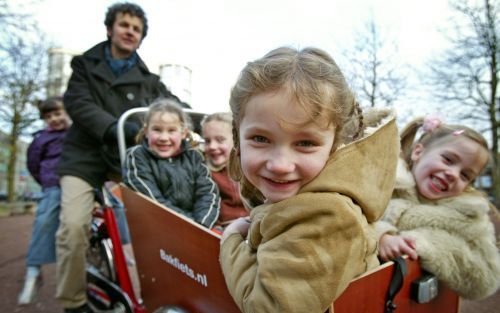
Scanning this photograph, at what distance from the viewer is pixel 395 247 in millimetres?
1454

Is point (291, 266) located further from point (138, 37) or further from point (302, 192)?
point (138, 37)

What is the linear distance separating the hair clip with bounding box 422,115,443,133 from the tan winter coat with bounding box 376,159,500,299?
41 cm

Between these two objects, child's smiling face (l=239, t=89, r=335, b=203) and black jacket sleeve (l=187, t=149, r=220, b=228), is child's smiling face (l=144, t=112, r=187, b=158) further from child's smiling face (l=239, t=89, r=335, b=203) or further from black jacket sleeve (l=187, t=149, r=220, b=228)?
child's smiling face (l=239, t=89, r=335, b=203)

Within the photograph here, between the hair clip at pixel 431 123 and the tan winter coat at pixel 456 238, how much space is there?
0.41m

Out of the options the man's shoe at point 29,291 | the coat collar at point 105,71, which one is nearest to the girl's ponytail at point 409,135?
the coat collar at point 105,71

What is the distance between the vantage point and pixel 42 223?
276 centimetres

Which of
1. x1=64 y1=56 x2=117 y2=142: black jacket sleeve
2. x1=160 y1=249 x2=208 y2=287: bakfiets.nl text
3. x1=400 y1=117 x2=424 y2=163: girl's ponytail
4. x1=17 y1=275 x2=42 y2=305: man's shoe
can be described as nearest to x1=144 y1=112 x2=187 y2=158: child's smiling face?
x1=64 y1=56 x2=117 y2=142: black jacket sleeve

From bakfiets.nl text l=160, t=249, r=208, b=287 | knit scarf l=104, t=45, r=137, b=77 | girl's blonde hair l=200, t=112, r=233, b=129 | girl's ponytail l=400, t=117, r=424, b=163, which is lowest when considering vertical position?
bakfiets.nl text l=160, t=249, r=208, b=287

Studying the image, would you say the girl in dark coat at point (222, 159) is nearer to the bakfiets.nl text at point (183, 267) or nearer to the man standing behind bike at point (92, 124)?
the man standing behind bike at point (92, 124)

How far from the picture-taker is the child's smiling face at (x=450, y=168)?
5.69 feet

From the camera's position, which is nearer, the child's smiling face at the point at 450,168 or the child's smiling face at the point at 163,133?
the child's smiling face at the point at 450,168

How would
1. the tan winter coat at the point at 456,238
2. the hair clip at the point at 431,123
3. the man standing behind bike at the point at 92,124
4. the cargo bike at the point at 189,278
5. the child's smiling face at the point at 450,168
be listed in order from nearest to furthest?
the cargo bike at the point at 189,278
the tan winter coat at the point at 456,238
the child's smiling face at the point at 450,168
the hair clip at the point at 431,123
the man standing behind bike at the point at 92,124

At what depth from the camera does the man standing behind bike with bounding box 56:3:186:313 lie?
224 centimetres

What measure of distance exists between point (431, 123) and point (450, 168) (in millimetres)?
352
